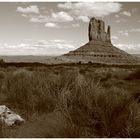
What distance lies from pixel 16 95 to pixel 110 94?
10.0 ft

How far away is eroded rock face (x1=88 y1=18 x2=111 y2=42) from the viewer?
11006 centimetres

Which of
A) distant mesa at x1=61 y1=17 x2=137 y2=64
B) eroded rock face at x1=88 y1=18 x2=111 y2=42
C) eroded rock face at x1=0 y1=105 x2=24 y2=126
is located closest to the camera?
eroded rock face at x1=0 y1=105 x2=24 y2=126

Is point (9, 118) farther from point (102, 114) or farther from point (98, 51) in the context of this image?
point (98, 51)

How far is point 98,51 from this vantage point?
94.8 meters

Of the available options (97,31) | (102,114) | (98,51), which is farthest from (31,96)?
(97,31)

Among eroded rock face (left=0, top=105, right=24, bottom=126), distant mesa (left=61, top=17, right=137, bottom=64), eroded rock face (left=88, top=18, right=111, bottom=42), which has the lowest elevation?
eroded rock face (left=0, top=105, right=24, bottom=126)

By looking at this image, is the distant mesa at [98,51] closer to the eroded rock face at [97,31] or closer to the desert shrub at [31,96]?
the eroded rock face at [97,31]

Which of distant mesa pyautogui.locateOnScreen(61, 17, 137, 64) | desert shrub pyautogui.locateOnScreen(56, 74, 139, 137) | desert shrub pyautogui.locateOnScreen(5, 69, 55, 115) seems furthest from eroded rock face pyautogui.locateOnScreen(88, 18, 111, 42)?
desert shrub pyautogui.locateOnScreen(56, 74, 139, 137)

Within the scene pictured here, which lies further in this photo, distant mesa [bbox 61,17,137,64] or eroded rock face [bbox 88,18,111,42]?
eroded rock face [bbox 88,18,111,42]

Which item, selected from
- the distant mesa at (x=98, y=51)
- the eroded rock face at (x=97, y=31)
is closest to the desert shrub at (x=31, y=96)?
the distant mesa at (x=98, y=51)

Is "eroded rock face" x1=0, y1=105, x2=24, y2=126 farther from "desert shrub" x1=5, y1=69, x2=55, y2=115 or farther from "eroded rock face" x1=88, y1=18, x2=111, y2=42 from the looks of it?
"eroded rock face" x1=88, y1=18, x2=111, y2=42

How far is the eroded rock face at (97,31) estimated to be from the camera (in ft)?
361

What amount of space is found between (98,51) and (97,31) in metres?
21.5

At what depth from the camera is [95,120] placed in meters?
4.19
